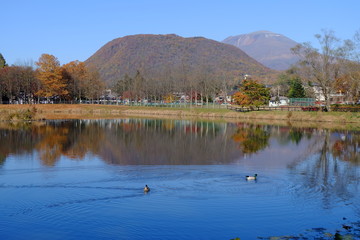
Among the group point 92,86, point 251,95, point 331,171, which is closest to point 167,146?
point 331,171

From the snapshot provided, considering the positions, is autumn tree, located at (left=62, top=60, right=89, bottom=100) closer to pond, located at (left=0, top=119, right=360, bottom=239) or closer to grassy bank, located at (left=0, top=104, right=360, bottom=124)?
grassy bank, located at (left=0, top=104, right=360, bottom=124)

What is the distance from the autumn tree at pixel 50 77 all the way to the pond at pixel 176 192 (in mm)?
66787

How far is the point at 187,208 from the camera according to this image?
15.5 meters

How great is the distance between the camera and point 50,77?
3802 inches

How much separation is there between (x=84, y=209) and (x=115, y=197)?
1.84m

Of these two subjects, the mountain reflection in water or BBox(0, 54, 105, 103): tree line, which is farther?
BBox(0, 54, 105, 103): tree line

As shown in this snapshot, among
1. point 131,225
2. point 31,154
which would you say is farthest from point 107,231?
point 31,154

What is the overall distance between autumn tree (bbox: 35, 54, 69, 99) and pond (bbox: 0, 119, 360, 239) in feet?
219

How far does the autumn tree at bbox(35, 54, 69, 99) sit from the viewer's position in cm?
9581

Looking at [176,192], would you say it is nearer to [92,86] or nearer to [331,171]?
[331,171]

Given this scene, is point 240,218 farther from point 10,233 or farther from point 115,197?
point 10,233

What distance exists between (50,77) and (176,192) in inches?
3382

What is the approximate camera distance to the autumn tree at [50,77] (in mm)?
95812

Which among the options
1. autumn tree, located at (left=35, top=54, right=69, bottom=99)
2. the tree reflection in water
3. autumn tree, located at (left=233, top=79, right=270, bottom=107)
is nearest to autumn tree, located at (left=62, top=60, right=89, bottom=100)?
autumn tree, located at (left=35, top=54, right=69, bottom=99)
